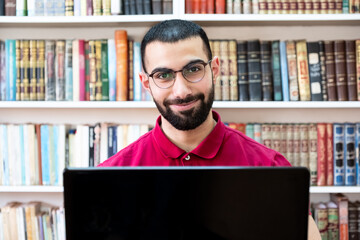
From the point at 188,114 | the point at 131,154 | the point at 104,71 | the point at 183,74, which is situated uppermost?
the point at 104,71

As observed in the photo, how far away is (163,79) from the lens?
1.04 m

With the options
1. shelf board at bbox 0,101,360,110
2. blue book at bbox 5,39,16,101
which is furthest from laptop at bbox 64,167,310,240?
blue book at bbox 5,39,16,101

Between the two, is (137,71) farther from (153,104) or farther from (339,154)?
(339,154)

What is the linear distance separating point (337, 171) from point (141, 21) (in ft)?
3.74

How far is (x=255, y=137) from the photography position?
1.80 m

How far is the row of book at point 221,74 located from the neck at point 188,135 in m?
0.68

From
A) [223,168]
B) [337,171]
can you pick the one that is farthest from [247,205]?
[337,171]

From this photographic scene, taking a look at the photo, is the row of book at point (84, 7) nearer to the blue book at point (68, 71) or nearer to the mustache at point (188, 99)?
the blue book at point (68, 71)

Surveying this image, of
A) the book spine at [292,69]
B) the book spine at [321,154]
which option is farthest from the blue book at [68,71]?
the book spine at [321,154]

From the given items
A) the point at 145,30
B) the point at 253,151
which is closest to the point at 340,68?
the point at 253,151

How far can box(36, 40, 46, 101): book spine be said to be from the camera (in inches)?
71.2

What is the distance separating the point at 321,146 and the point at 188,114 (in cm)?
98

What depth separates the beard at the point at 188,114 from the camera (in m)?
1.04

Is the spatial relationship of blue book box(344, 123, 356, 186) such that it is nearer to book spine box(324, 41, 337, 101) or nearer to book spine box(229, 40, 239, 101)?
book spine box(324, 41, 337, 101)
